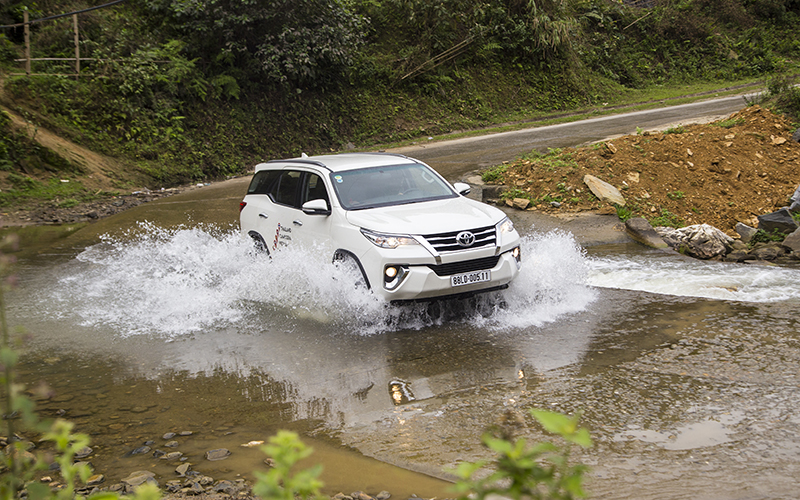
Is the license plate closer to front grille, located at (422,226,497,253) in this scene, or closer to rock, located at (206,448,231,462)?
front grille, located at (422,226,497,253)

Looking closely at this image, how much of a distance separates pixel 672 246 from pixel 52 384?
895 centimetres

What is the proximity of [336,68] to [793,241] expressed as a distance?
1783 cm

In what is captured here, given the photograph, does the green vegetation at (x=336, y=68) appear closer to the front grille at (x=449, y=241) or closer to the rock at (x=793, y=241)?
the rock at (x=793, y=241)

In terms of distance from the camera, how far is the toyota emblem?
6.99 metres

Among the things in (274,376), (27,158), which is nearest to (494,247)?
(274,376)

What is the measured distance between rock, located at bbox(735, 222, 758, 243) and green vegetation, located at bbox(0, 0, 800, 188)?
21.3ft

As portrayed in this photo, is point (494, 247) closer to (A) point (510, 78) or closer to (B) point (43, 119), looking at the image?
(B) point (43, 119)

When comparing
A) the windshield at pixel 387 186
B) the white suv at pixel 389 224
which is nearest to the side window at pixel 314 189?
the white suv at pixel 389 224

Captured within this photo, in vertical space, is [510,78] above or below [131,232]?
above

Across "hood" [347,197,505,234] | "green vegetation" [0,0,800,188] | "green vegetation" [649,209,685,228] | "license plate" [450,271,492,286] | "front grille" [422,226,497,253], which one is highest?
"green vegetation" [0,0,800,188]

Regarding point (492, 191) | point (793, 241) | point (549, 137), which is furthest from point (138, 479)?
point (549, 137)

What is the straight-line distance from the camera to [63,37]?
67.2 feet

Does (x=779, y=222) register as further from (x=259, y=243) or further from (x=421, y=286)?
(x=259, y=243)

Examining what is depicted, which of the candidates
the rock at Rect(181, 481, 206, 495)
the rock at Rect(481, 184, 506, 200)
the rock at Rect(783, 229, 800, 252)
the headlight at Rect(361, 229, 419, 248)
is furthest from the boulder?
the rock at Rect(181, 481, 206, 495)
